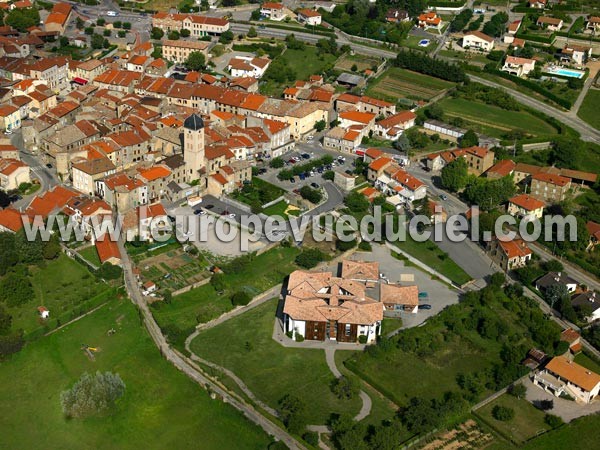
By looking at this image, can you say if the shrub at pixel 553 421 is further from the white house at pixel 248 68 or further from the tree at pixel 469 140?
the white house at pixel 248 68

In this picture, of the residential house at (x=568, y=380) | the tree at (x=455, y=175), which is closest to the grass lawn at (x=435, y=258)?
the tree at (x=455, y=175)

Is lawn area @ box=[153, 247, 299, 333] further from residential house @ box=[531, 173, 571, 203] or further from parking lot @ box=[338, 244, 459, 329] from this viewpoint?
residential house @ box=[531, 173, 571, 203]

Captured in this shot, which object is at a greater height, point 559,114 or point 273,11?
point 273,11

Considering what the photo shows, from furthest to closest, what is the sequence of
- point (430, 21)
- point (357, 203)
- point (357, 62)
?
point (430, 21)
point (357, 62)
point (357, 203)

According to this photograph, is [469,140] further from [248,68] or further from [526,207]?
[248,68]

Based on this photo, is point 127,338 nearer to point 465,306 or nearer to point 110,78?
point 465,306

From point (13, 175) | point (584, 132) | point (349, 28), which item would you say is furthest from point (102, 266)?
point (349, 28)

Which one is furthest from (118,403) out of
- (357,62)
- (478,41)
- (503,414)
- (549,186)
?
(478,41)
